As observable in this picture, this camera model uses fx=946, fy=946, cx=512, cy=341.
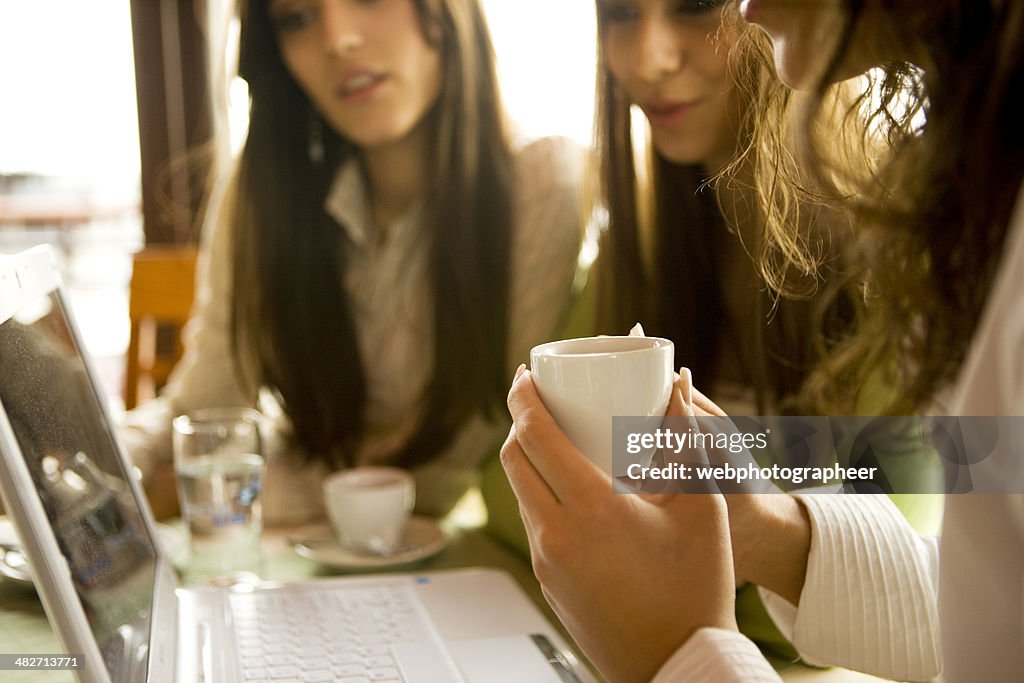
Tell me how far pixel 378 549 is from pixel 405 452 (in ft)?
0.72

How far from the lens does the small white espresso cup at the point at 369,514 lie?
785mm

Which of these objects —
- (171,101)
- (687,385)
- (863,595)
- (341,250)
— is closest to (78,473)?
(687,385)

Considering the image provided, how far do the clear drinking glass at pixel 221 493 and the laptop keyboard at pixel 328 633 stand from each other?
0.11 meters

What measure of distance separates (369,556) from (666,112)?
1.52 feet

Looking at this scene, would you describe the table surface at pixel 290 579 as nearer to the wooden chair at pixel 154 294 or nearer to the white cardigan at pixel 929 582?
the white cardigan at pixel 929 582

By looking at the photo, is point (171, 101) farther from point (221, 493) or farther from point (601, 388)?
point (601, 388)

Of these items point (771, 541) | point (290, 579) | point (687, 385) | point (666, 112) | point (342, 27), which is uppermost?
point (342, 27)

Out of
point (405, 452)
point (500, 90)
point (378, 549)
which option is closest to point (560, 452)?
point (378, 549)

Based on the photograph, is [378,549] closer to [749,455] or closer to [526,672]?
[526,672]

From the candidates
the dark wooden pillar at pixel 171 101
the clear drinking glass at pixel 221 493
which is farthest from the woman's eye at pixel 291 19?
the dark wooden pillar at pixel 171 101

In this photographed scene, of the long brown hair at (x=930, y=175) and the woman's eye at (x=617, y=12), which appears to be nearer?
the long brown hair at (x=930, y=175)

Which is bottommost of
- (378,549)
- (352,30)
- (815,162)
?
(378,549)

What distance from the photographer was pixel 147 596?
1.91 feet

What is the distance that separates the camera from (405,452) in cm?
100
